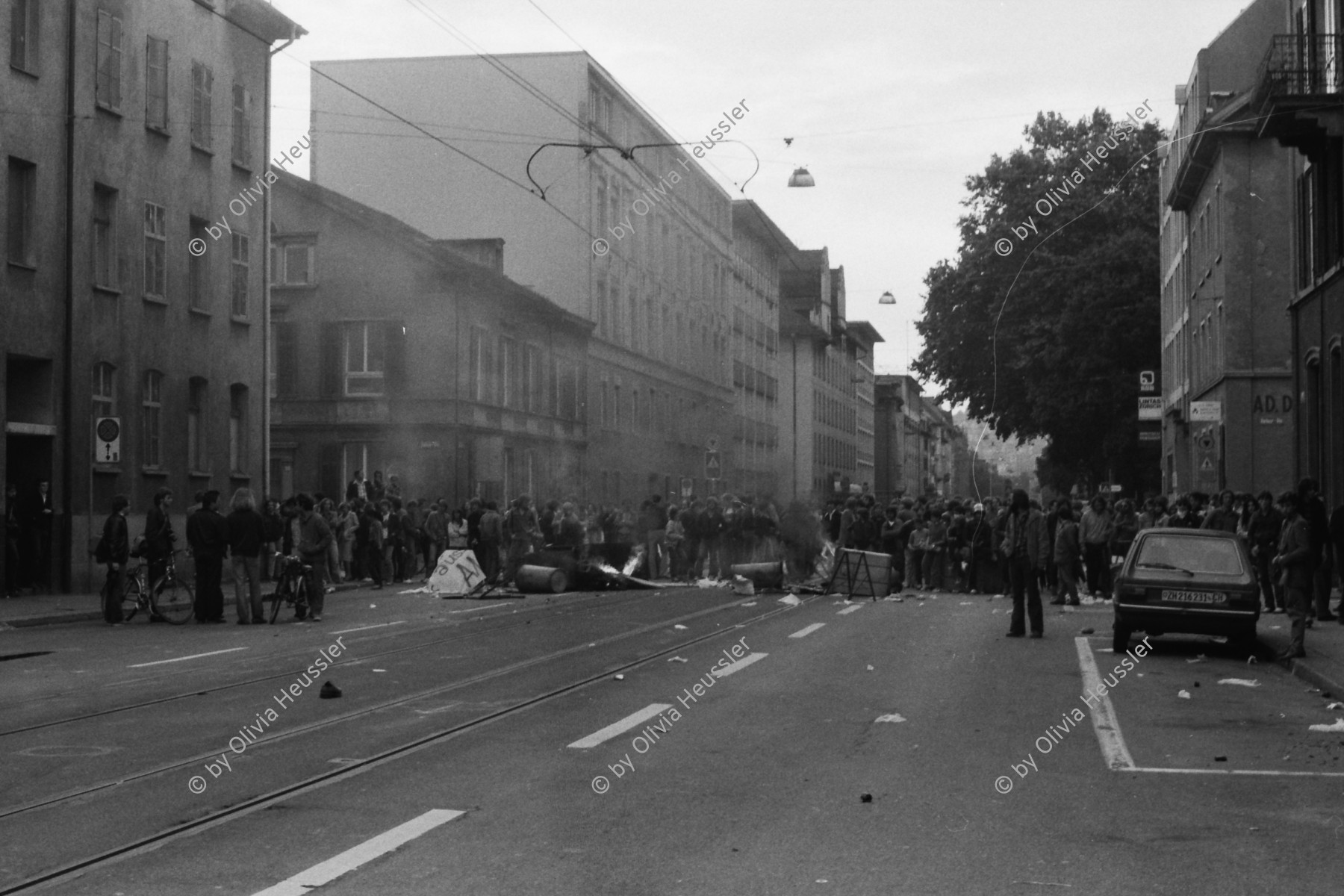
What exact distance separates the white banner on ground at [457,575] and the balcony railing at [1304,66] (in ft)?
50.0

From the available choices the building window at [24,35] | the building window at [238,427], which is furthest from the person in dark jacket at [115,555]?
the building window at [238,427]

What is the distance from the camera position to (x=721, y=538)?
35344 mm

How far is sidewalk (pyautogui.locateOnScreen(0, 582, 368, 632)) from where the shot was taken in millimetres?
22062

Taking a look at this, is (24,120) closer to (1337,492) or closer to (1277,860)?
(1337,492)

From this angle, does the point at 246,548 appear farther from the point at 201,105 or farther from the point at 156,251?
the point at 201,105

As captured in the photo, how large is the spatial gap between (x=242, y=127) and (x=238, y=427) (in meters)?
6.11

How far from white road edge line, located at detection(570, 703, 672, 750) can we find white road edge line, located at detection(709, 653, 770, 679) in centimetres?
244

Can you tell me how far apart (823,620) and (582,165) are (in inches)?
1430

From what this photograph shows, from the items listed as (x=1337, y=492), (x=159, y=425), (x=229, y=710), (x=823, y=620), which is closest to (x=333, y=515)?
(x=159, y=425)

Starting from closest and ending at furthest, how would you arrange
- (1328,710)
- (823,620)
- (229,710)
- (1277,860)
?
(1277,860)
(229,710)
(1328,710)
(823,620)

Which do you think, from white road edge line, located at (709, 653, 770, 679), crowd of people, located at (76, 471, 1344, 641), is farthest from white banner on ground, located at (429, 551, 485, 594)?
white road edge line, located at (709, 653, 770, 679)

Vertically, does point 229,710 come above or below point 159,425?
below

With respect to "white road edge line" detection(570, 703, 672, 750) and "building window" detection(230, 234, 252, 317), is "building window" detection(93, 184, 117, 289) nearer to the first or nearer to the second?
"building window" detection(230, 234, 252, 317)

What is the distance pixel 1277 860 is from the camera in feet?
23.9
